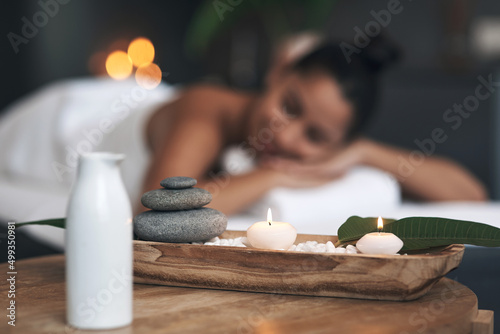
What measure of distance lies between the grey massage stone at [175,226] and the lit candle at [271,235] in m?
0.07

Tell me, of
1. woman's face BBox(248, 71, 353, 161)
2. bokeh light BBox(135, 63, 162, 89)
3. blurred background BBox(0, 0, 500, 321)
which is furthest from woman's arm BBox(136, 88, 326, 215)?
bokeh light BBox(135, 63, 162, 89)

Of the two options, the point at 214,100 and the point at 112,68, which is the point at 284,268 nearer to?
the point at 214,100

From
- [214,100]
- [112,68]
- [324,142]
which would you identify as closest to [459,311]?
[324,142]

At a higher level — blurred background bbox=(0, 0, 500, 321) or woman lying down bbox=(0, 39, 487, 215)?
blurred background bbox=(0, 0, 500, 321)

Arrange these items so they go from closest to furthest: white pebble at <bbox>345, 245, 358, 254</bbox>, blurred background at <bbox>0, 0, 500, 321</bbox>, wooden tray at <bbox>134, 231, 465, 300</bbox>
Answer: wooden tray at <bbox>134, 231, 465, 300</bbox>, white pebble at <bbox>345, 245, 358, 254</bbox>, blurred background at <bbox>0, 0, 500, 321</bbox>

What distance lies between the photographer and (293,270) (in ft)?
2.53

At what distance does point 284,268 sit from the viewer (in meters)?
0.77

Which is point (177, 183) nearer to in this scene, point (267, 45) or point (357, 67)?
point (357, 67)

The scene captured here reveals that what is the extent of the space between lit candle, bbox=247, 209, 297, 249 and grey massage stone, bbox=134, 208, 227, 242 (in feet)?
0.22

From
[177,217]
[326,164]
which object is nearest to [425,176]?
[326,164]

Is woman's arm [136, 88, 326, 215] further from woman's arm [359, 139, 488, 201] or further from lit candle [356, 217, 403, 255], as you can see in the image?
lit candle [356, 217, 403, 255]

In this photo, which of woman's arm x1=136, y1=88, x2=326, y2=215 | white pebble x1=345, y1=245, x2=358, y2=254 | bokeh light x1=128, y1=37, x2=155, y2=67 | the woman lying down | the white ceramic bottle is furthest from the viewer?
bokeh light x1=128, y1=37, x2=155, y2=67

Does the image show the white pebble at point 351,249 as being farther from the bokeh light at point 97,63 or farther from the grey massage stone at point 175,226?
the bokeh light at point 97,63

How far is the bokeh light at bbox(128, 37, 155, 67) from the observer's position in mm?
3754
